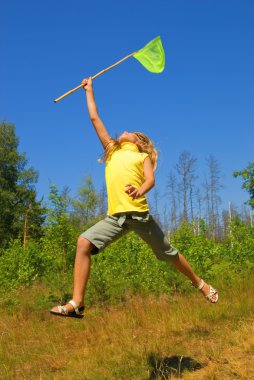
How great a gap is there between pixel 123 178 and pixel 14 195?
31707 millimetres

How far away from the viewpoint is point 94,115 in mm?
4824

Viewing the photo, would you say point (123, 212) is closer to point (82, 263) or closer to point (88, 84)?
point (82, 263)

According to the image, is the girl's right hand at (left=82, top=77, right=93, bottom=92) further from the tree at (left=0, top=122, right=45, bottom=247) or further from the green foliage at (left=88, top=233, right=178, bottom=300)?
the tree at (left=0, top=122, right=45, bottom=247)

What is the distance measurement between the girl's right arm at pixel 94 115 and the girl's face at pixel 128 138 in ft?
0.43

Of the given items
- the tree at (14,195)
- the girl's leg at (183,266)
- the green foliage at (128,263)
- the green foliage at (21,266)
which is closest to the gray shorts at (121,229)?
the girl's leg at (183,266)

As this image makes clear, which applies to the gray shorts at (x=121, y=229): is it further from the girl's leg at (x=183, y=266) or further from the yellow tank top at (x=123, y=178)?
the girl's leg at (x=183, y=266)

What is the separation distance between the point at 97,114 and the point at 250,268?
24.6 ft

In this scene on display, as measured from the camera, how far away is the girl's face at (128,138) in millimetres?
4773

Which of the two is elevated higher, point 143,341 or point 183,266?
point 183,266

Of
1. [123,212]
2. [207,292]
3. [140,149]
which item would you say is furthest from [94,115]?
[207,292]

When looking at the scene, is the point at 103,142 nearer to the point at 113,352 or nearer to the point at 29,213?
the point at 113,352

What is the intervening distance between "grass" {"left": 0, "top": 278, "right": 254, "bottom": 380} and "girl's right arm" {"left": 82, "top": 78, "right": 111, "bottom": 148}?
256 centimetres

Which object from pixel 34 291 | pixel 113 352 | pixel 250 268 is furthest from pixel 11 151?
pixel 113 352

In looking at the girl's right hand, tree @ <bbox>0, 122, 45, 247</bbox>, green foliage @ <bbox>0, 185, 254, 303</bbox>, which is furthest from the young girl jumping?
tree @ <bbox>0, 122, 45, 247</bbox>
